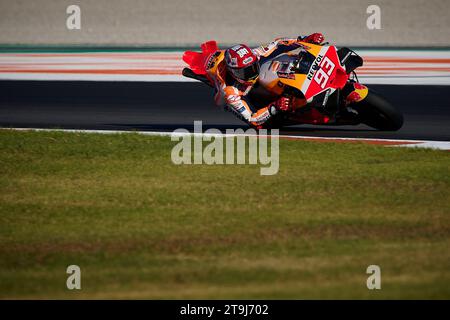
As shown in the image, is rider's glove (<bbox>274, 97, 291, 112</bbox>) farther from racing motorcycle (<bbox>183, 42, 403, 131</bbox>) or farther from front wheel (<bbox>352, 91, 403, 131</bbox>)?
front wheel (<bbox>352, 91, 403, 131</bbox>)

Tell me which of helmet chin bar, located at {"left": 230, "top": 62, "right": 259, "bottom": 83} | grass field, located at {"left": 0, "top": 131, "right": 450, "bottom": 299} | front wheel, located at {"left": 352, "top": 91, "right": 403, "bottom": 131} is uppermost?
helmet chin bar, located at {"left": 230, "top": 62, "right": 259, "bottom": 83}

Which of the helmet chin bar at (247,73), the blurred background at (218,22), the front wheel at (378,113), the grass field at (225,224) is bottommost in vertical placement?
the grass field at (225,224)

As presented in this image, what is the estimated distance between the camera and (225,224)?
7719mm

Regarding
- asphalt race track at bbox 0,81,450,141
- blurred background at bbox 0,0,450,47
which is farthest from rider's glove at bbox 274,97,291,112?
blurred background at bbox 0,0,450,47

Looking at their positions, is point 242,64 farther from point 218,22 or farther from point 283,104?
point 218,22

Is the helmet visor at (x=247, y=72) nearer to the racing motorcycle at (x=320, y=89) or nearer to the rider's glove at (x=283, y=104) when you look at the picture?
the racing motorcycle at (x=320, y=89)

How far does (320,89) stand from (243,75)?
1.06 meters

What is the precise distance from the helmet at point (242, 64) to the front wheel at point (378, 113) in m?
1.41

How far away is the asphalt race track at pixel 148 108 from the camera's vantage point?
508 inches

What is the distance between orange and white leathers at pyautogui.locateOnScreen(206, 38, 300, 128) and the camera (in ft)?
38.9

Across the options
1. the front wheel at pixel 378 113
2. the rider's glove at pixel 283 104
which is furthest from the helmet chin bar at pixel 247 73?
the front wheel at pixel 378 113

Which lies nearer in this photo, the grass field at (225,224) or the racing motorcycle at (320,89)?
the grass field at (225,224)

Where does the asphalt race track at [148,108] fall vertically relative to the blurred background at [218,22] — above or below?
Answer: below

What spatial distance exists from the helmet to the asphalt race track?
43.7 inches
